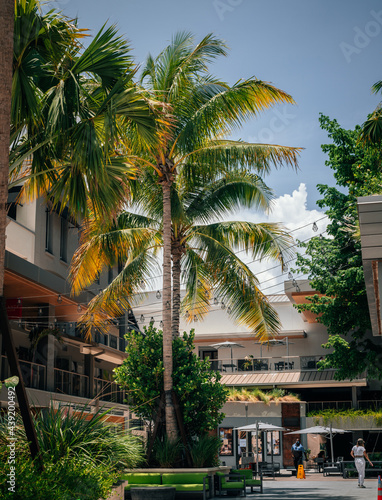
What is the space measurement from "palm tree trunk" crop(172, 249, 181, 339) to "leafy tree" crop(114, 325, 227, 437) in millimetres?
529

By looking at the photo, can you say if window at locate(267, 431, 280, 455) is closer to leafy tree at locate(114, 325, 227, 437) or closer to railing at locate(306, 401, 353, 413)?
railing at locate(306, 401, 353, 413)

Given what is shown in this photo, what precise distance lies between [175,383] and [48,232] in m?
11.2

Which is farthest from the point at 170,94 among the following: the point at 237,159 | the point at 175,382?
the point at 175,382

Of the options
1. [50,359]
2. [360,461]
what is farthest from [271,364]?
[50,359]

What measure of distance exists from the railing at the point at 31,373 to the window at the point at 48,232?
17.5 ft

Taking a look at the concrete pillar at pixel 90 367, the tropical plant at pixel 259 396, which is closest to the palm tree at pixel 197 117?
the concrete pillar at pixel 90 367

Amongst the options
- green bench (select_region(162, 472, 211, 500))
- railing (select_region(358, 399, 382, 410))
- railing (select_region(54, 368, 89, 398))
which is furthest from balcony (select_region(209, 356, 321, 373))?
green bench (select_region(162, 472, 211, 500))

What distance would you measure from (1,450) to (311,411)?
3181cm

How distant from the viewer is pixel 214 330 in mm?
46000

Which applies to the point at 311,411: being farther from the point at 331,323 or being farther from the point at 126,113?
the point at 126,113

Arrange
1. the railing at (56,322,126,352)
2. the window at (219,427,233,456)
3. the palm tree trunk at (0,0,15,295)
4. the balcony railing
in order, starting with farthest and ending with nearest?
the balcony railing → the window at (219,427,233,456) → the railing at (56,322,126,352) → the palm tree trunk at (0,0,15,295)

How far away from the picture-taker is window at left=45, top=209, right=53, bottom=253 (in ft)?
89.1

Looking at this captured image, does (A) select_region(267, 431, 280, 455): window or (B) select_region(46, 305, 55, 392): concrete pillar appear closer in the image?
(B) select_region(46, 305, 55, 392): concrete pillar

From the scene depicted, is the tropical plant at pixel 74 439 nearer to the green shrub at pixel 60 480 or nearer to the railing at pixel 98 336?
the green shrub at pixel 60 480
